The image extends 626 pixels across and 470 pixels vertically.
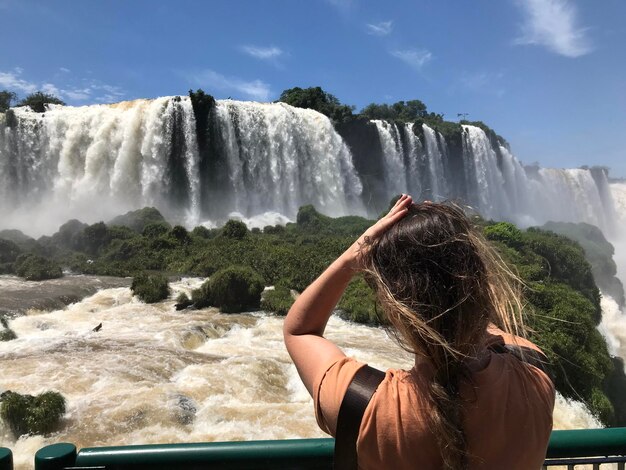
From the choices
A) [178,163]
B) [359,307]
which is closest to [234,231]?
[359,307]

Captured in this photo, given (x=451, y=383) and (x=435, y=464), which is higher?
(x=451, y=383)

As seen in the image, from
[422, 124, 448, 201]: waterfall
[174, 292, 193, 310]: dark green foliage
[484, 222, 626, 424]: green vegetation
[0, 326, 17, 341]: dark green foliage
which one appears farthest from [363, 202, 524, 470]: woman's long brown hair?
[422, 124, 448, 201]: waterfall

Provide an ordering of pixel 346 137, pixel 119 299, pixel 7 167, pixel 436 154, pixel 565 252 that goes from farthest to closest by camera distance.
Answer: pixel 436 154 < pixel 346 137 < pixel 7 167 < pixel 565 252 < pixel 119 299

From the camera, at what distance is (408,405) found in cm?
109

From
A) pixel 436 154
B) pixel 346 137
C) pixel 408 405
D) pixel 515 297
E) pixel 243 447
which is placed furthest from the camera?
pixel 436 154

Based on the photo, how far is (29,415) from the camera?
20.6ft

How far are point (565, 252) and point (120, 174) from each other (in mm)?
24796

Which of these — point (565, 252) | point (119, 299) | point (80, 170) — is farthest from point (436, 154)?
point (119, 299)

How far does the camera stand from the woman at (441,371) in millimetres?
1086

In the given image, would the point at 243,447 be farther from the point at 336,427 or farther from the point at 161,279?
the point at 161,279

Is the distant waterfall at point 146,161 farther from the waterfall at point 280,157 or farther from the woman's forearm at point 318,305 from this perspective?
the woman's forearm at point 318,305

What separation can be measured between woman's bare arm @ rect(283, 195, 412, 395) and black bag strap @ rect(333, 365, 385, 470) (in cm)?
14

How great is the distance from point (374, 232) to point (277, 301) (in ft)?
41.2

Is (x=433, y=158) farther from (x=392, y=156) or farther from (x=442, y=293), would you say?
(x=442, y=293)
